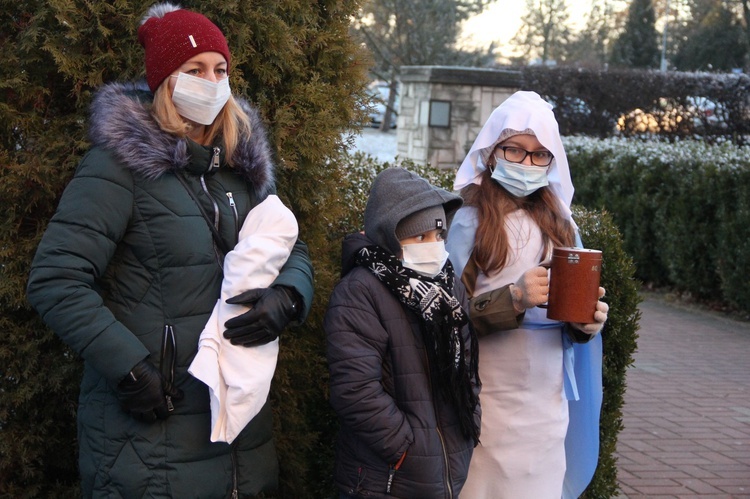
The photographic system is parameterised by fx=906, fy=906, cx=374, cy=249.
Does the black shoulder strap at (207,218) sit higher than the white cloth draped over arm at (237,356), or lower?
higher

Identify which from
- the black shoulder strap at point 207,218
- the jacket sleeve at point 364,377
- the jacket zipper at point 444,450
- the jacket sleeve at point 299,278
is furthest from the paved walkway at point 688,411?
the black shoulder strap at point 207,218

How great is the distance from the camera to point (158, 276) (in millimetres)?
2531

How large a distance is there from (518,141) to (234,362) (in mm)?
1326

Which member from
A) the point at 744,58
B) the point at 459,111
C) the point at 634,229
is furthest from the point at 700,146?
the point at 744,58

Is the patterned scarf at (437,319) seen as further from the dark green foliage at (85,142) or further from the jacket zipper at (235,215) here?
the dark green foliage at (85,142)

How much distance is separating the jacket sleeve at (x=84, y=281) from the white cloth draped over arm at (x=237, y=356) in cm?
19

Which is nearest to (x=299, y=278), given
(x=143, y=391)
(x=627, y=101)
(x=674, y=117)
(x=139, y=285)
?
(x=139, y=285)

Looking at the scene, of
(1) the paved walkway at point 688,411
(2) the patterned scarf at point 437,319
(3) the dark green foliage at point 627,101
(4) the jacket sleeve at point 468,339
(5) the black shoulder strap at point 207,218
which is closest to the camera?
(5) the black shoulder strap at point 207,218

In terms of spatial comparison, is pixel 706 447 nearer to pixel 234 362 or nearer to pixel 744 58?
pixel 234 362

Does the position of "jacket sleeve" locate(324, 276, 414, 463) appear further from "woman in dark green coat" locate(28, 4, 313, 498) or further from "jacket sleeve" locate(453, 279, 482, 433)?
"jacket sleeve" locate(453, 279, 482, 433)

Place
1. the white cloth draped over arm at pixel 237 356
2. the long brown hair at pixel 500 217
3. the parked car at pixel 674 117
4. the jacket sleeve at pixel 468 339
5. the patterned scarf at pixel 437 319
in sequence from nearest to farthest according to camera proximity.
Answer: the white cloth draped over arm at pixel 237 356 < the patterned scarf at pixel 437 319 < the jacket sleeve at pixel 468 339 < the long brown hair at pixel 500 217 < the parked car at pixel 674 117

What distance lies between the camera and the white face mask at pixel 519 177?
3.19 metres

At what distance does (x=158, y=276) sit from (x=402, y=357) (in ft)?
2.49

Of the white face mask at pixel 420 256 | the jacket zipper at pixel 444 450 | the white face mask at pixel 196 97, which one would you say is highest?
the white face mask at pixel 196 97
